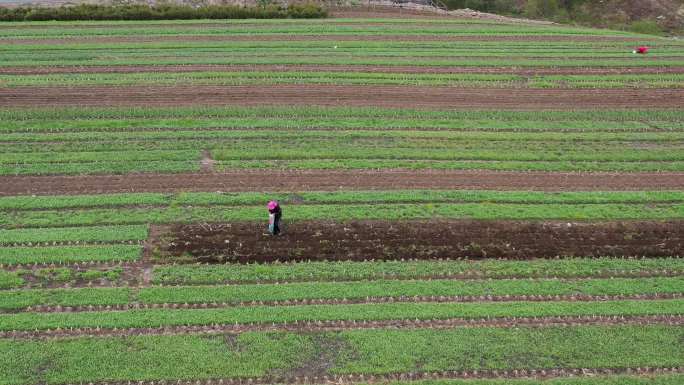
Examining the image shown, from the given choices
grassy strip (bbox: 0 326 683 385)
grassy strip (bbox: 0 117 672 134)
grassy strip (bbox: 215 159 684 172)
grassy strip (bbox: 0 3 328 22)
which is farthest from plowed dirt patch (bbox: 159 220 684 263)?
grassy strip (bbox: 0 3 328 22)

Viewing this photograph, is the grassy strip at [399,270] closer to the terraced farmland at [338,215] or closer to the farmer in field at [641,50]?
the terraced farmland at [338,215]

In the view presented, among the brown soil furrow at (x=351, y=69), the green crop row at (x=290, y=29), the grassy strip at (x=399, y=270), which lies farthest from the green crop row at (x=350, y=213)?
the green crop row at (x=290, y=29)

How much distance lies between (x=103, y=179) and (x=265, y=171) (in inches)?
216

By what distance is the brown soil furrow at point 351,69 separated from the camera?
3086 cm

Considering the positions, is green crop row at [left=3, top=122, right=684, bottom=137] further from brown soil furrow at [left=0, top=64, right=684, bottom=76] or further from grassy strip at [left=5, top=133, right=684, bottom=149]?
brown soil furrow at [left=0, top=64, right=684, bottom=76]

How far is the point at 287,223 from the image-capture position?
63.1 ft

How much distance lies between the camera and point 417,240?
61.1 feet

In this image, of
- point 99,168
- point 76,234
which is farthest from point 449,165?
point 76,234

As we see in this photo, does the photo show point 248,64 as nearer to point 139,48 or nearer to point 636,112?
point 139,48

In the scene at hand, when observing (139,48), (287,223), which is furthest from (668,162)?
(139,48)

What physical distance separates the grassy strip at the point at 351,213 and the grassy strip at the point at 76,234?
1.32 feet

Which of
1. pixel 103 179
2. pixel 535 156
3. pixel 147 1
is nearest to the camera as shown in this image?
pixel 103 179

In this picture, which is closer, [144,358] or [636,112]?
[144,358]

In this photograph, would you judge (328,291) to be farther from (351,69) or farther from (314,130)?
(351,69)
